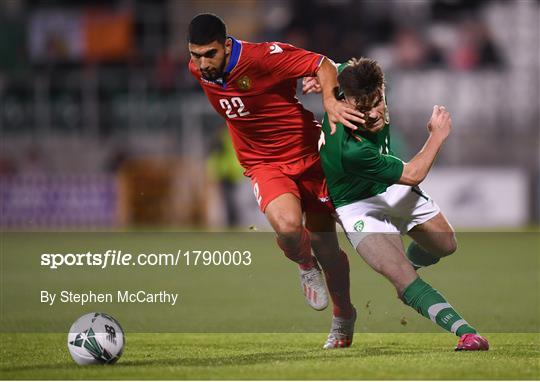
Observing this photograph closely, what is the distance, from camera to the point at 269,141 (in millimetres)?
7711

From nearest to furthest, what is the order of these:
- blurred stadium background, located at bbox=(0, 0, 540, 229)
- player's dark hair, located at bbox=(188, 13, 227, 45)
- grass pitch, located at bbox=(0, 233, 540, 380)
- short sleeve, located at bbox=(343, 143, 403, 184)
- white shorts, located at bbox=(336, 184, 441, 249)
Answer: grass pitch, located at bbox=(0, 233, 540, 380), short sleeve, located at bbox=(343, 143, 403, 184), white shorts, located at bbox=(336, 184, 441, 249), player's dark hair, located at bbox=(188, 13, 227, 45), blurred stadium background, located at bbox=(0, 0, 540, 229)

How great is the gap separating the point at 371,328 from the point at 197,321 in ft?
4.84

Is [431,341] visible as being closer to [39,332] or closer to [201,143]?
[39,332]

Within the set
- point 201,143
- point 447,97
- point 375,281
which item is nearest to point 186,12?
point 201,143

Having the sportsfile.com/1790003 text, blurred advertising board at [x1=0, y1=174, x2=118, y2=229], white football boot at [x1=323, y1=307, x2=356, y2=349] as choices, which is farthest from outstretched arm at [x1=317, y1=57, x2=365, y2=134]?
blurred advertising board at [x1=0, y1=174, x2=118, y2=229]

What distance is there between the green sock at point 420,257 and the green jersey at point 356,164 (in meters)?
0.60

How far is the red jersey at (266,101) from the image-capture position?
7.44 m

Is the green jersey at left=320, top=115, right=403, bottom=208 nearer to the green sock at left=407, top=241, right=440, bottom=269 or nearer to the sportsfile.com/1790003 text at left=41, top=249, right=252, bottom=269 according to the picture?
the green sock at left=407, top=241, right=440, bottom=269

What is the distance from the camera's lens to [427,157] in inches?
264

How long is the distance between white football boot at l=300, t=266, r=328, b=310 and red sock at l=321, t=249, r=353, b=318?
0.20ft

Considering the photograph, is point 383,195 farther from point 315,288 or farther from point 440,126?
point 315,288

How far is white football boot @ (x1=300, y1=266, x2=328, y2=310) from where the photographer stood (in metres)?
7.52

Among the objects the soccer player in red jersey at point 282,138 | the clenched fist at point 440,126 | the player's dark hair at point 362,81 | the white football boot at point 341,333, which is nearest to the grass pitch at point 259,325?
the white football boot at point 341,333

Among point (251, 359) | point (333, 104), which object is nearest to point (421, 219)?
point (333, 104)
